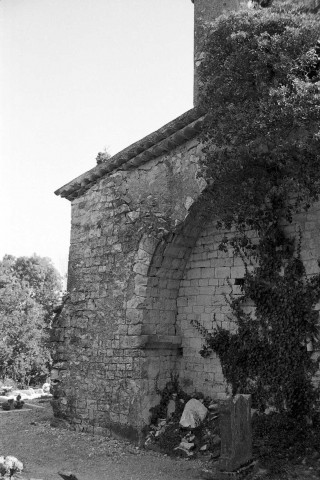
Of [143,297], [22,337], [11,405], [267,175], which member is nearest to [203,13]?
[267,175]

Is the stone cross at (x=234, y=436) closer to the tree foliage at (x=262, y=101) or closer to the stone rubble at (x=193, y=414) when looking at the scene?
the stone rubble at (x=193, y=414)

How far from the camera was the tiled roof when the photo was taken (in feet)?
29.9

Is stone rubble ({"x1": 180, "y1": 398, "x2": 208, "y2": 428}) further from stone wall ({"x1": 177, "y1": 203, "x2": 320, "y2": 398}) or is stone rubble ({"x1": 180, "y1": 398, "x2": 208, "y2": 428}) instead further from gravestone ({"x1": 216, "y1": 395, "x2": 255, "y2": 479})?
gravestone ({"x1": 216, "y1": 395, "x2": 255, "y2": 479})

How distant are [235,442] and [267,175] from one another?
12.4 ft

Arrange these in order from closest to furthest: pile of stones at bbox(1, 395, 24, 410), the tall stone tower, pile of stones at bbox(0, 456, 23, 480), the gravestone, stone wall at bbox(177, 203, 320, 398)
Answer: pile of stones at bbox(0, 456, 23, 480), the gravestone, stone wall at bbox(177, 203, 320, 398), the tall stone tower, pile of stones at bbox(1, 395, 24, 410)

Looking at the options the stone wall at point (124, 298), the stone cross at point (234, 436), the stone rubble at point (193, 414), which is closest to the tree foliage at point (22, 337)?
the stone wall at point (124, 298)

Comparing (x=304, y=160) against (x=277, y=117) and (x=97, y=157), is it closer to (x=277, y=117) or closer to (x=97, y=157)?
(x=277, y=117)

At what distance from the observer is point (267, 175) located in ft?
26.0

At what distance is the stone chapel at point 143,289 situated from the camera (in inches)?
368

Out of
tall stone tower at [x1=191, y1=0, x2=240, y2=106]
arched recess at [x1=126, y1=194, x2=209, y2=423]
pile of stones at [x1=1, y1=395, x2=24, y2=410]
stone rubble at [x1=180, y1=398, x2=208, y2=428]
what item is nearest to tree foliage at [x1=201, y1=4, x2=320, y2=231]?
arched recess at [x1=126, y1=194, x2=209, y2=423]

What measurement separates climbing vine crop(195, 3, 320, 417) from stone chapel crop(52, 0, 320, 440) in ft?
1.57

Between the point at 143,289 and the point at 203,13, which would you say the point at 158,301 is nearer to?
the point at 143,289

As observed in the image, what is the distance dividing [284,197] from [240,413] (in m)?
3.55

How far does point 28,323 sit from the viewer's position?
79.0 feet
